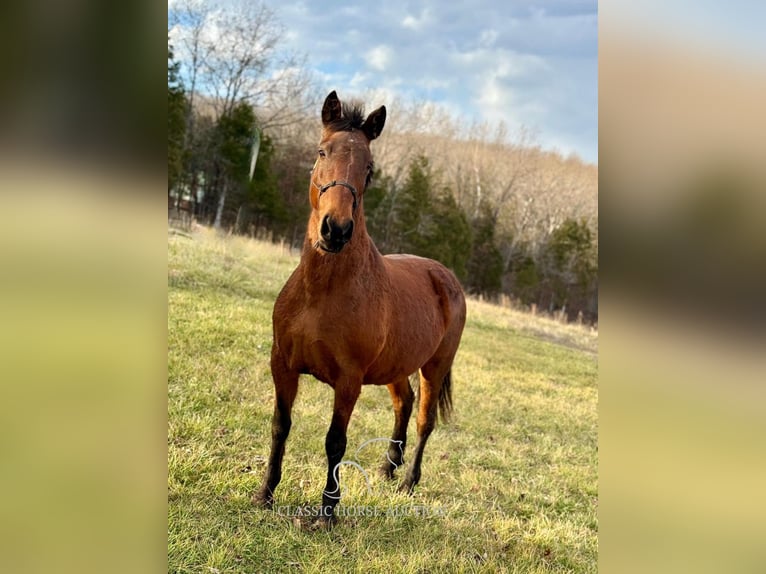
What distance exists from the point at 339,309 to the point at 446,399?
4.54 ft

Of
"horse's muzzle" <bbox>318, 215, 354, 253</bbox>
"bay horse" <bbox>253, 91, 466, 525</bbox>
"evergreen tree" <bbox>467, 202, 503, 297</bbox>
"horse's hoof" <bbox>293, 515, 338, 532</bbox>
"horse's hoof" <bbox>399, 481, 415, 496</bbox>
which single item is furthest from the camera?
"evergreen tree" <bbox>467, 202, 503, 297</bbox>

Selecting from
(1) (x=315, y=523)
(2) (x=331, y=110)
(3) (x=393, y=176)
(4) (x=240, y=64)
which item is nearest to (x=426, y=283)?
(3) (x=393, y=176)

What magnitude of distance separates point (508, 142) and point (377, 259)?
1.30 meters

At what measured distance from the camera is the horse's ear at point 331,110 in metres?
2.23

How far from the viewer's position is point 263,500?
241cm

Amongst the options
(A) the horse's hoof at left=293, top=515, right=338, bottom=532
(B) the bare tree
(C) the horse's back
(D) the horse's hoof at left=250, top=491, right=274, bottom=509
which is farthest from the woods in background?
(A) the horse's hoof at left=293, top=515, right=338, bottom=532

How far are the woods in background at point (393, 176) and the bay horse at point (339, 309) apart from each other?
470 millimetres

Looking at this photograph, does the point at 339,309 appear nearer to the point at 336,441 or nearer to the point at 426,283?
the point at 336,441

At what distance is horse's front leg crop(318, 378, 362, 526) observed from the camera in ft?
7.69

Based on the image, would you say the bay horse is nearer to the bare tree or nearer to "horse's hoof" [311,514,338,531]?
"horse's hoof" [311,514,338,531]

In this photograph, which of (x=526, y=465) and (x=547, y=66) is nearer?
(x=547, y=66)

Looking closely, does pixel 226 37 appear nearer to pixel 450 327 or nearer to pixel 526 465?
pixel 450 327

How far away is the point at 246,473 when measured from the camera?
2.47 m
